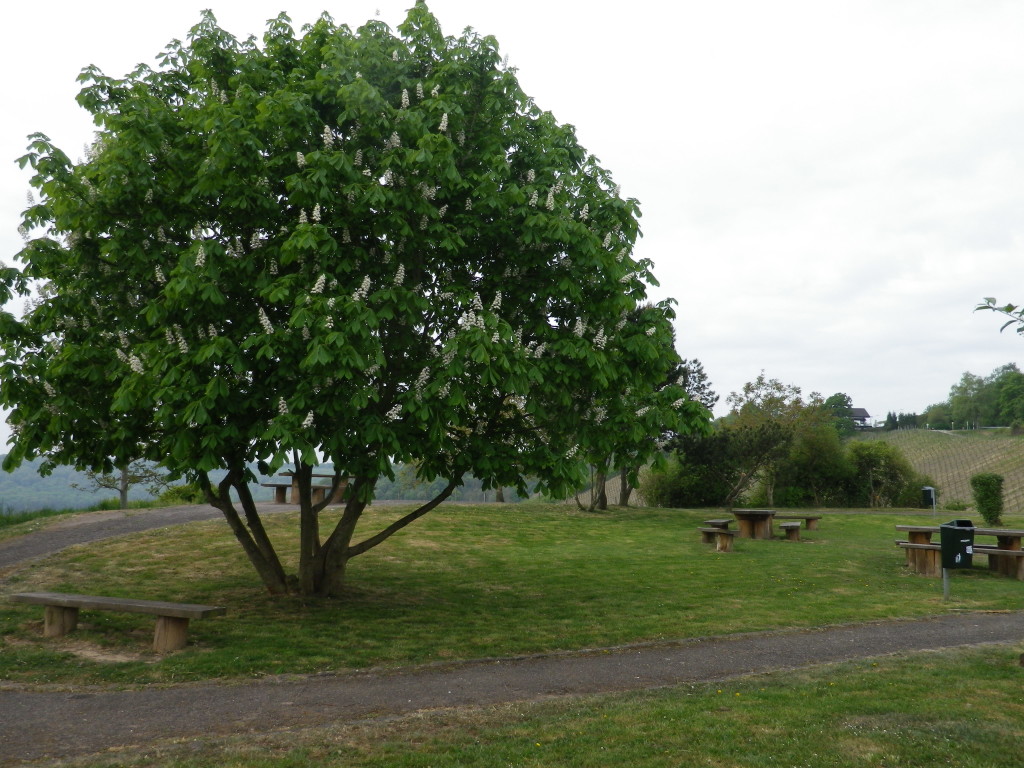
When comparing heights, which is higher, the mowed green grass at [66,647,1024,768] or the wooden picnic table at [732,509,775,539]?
the mowed green grass at [66,647,1024,768]

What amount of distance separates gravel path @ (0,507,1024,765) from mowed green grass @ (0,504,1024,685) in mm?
559

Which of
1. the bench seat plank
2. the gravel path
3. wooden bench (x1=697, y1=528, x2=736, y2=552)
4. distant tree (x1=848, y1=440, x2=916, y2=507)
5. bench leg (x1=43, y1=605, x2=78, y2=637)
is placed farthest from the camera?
distant tree (x1=848, y1=440, x2=916, y2=507)

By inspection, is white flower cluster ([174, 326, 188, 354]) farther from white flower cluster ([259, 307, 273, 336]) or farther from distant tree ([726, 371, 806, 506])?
distant tree ([726, 371, 806, 506])

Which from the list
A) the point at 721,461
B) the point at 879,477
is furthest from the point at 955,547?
the point at 879,477

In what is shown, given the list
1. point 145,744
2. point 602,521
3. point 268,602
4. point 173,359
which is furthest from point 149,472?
point 145,744

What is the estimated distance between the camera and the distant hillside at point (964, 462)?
43188 millimetres

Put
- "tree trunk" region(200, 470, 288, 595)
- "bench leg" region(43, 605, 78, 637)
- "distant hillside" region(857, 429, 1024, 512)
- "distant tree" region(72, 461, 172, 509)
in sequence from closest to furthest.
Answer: "bench leg" region(43, 605, 78, 637), "tree trunk" region(200, 470, 288, 595), "distant tree" region(72, 461, 172, 509), "distant hillside" region(857, 429, 1024, 512)

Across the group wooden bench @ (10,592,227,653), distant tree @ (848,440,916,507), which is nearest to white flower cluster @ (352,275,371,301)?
wooden bench @ (10,592,227,653)

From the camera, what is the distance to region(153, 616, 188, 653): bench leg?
9188 millimetres

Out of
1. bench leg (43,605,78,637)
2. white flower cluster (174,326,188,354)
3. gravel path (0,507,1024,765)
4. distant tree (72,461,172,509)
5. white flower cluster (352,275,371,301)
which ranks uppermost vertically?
white flower cluster (352,275,371,301)

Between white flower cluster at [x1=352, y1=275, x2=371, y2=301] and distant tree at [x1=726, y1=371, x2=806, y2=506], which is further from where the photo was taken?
distant tree at [x1=726, y1=371, x2=806, y2=506]

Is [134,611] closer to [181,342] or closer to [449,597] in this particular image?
[181,342]

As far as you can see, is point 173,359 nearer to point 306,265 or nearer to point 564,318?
point 306,265

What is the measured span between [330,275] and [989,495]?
2510 centimetres
